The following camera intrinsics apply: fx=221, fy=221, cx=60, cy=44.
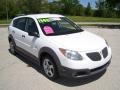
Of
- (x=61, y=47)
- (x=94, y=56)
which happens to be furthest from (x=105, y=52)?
(x=61, y=47)

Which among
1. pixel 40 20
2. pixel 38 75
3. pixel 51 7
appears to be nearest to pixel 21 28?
pixel 40 20

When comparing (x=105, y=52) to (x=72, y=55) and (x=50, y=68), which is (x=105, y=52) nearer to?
(x=72, y=55)

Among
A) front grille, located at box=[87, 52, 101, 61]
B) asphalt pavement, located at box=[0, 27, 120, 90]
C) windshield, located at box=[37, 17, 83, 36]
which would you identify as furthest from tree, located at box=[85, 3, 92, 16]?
front grille, located at box=[87, 52, 101, 61]

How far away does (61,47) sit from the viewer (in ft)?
18.8

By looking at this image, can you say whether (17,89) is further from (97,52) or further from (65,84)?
(97,52)

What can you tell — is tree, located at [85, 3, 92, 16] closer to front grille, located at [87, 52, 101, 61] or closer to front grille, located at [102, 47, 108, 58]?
front grille, located at [102, 47, 108, 58]

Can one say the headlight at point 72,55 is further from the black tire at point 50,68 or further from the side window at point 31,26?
the side window at point 31,26

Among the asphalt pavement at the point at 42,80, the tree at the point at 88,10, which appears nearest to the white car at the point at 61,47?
the asphalt pavement at the point at 42,80

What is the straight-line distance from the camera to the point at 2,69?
7402 millimetres

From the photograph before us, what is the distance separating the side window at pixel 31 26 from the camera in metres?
A: 6.98

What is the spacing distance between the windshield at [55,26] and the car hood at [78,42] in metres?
0.29

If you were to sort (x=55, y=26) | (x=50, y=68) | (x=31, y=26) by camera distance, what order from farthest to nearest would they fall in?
(x=31, y=26) → (x=55, y=26) → (x=50, y=68)

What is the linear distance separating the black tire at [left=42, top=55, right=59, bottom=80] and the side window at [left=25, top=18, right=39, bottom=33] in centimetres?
106

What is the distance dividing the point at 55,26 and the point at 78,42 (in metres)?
1.27
